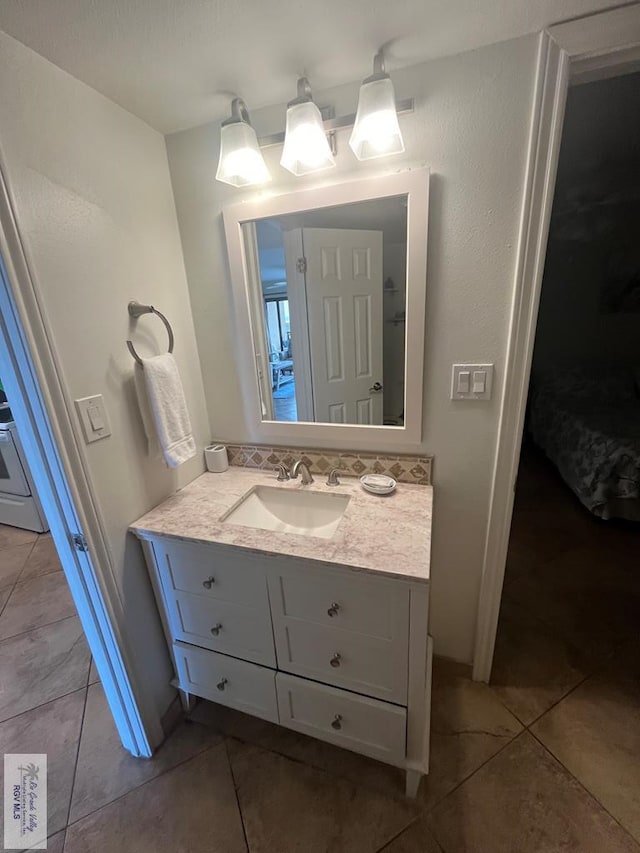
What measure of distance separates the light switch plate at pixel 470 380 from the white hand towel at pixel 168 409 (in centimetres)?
96

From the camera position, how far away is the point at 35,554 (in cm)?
254

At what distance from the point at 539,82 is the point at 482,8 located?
0.76ft

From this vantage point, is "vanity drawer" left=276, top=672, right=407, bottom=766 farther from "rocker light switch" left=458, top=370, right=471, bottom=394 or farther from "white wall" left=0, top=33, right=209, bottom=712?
"rocker light switch" left=458, top=370, right=471, bottom=394

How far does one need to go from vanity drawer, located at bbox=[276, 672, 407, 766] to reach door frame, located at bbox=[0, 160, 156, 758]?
0.53 meters

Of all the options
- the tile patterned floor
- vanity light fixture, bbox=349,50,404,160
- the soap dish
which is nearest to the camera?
vanity light fixture, bbox=349,50,404,160

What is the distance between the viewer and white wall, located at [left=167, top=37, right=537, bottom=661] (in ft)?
3.25

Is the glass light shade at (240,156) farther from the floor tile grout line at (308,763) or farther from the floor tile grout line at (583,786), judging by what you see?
the floor tile grout line at (583,786)

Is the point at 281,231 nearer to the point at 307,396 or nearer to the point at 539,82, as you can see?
the point at 307,396

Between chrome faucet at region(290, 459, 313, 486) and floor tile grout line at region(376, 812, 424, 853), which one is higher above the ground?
chrome faucet at region(290, 459, 313, 486)

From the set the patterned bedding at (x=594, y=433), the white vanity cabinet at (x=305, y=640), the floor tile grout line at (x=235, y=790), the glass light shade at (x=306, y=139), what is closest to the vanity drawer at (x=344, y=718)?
the white vanity cabinet at (x=305, y=640)

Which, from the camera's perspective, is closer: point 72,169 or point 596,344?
point 72,169

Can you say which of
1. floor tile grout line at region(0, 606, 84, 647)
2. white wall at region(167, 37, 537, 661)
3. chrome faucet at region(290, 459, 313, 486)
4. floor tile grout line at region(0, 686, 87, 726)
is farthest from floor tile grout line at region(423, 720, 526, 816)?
floor tile grout line at region(0, 606, 84, 647)

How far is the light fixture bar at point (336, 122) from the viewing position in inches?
40.1

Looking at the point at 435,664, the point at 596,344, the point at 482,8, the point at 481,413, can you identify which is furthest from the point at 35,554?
the point at 596,344
